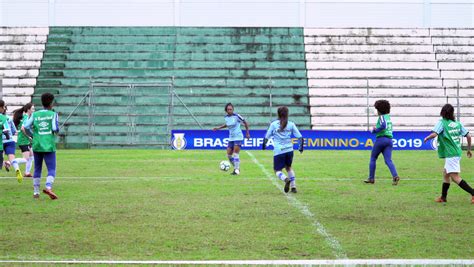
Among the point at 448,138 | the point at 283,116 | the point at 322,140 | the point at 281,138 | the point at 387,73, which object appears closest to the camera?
the point at 448,138

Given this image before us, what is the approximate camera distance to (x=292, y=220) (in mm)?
10375

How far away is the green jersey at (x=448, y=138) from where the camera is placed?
12.7m

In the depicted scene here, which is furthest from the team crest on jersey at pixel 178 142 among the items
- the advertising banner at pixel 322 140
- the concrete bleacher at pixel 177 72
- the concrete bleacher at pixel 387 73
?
the concrete bleacher at pixel 387 73

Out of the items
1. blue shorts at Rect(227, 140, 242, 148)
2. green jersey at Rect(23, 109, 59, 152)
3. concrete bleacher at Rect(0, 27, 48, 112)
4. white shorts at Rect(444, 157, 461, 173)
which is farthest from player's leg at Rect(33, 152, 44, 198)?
concrete bleacher at Rect(0, 27, 48, 112)

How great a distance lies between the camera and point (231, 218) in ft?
34.7

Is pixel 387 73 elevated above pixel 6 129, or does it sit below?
above

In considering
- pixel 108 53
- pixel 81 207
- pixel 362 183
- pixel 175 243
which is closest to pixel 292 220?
pixel 175 243

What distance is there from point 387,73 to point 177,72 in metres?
10.3

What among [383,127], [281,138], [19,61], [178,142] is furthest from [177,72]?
[281,138]

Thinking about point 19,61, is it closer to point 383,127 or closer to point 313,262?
point 383,127

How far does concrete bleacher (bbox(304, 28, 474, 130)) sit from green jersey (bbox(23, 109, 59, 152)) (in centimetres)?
2219

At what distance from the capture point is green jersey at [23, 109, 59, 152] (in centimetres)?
1280
